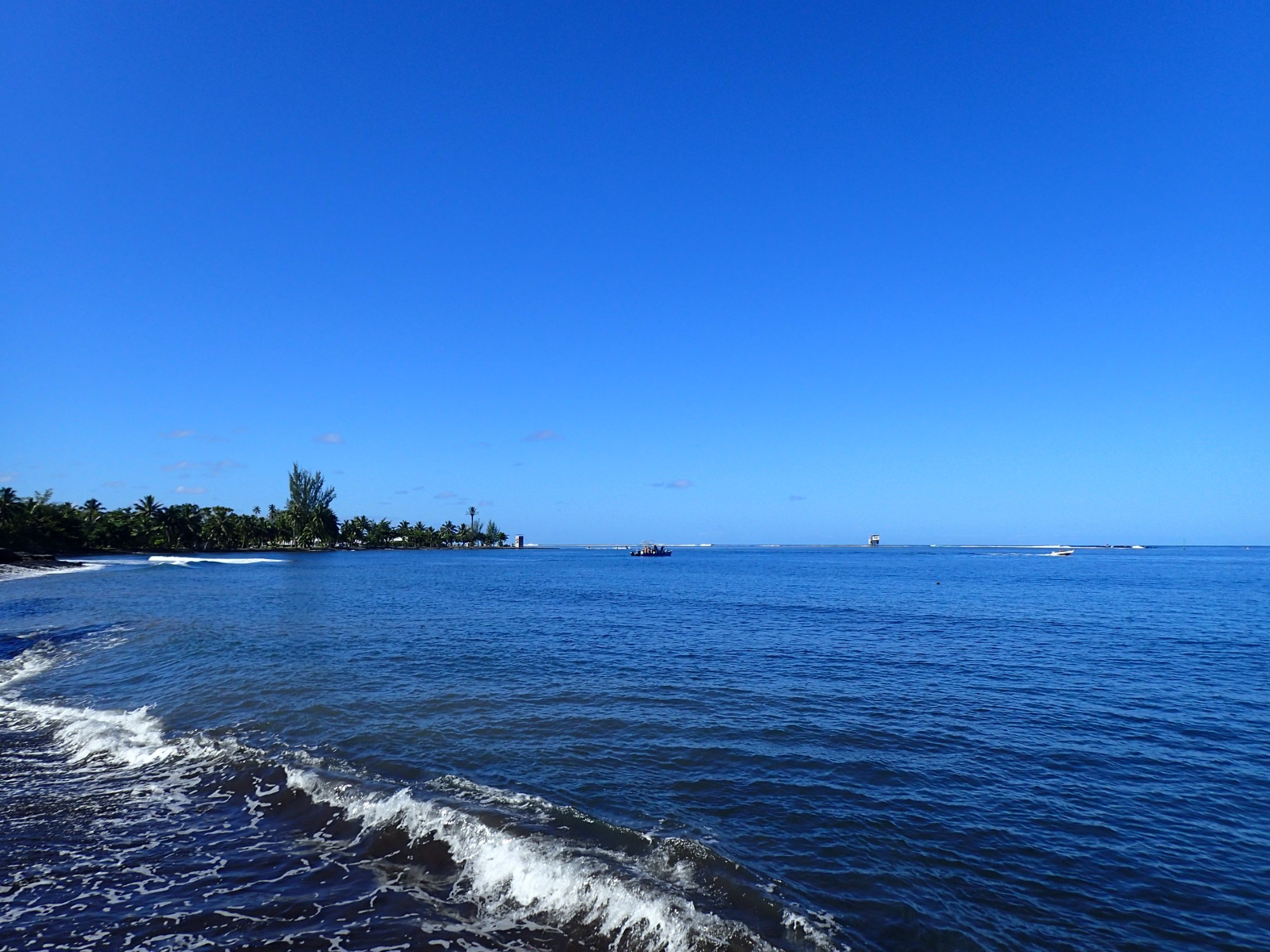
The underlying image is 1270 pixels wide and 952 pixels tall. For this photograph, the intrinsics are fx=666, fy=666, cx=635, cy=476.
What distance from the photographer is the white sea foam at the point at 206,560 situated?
106 meters

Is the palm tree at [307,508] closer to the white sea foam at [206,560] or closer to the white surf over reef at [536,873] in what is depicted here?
the white sea foam at [206,560]

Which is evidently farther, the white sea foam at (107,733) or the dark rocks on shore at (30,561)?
the dark rocks on shore at (30,561)

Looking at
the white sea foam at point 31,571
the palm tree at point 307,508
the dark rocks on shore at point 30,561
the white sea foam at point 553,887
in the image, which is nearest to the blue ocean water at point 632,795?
the white sea foam at point 553,887

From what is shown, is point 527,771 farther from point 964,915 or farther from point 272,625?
point 272,625

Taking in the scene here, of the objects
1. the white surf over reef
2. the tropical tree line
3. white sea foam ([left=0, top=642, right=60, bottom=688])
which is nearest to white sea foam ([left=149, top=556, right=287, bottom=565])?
the tropical tree line

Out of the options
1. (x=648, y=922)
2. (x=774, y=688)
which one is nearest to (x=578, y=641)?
(x=774, y=688)

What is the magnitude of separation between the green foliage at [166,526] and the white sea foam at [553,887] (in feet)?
390

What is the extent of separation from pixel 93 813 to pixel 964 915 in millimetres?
12732

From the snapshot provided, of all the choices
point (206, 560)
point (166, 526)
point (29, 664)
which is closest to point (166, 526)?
point (166, 526)

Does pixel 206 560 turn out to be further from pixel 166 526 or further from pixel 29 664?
pixel 29 664

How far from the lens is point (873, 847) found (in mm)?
9648

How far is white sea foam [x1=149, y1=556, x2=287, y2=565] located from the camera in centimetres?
10619

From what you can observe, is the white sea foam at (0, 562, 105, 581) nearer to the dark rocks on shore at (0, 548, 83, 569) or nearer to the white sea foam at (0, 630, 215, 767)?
the dark rocks on shore at (0, 548, 83, 569)

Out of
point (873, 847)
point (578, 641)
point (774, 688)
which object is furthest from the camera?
point (578, 641)
